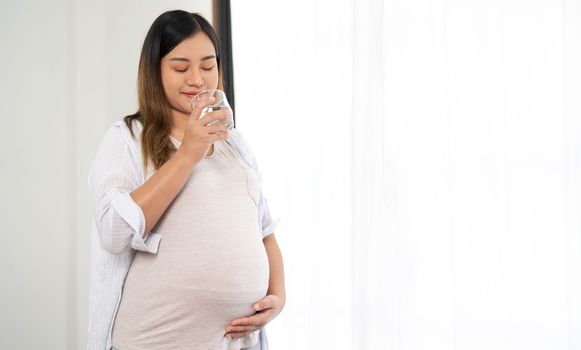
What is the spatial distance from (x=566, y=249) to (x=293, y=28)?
116cm

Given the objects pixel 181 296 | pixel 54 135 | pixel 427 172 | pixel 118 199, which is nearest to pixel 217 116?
pixel 118 199

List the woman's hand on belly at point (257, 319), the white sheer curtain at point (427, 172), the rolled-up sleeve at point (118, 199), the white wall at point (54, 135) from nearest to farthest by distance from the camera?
1. the rolled-up sleeve at point (118, 199)
2. the woman's hand on belly at point (257, 319)
3. the white sheer curtain at point (427, 172)
4. the white wall at point (54, 135)

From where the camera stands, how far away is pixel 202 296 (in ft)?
3.92

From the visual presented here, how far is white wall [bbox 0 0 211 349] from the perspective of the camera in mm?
2422

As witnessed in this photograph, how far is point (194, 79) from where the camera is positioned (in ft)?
4.27

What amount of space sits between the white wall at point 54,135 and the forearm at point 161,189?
1.46 metres

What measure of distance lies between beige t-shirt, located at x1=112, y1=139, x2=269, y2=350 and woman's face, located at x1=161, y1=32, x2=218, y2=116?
0.17 meters

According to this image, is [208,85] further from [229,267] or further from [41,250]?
[41,250]

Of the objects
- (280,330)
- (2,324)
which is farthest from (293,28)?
(2,324)

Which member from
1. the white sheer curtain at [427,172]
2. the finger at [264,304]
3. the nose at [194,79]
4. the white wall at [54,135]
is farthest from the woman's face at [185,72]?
the white wall at [54,135]

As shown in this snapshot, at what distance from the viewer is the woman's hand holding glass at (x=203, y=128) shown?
3.86 ft

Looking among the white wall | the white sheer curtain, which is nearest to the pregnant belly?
the white sheer curtain

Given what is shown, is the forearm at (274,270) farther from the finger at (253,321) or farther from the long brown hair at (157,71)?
the long brown hair at (157,71)

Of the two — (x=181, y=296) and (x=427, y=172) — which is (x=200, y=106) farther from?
(x=427, y=172)
